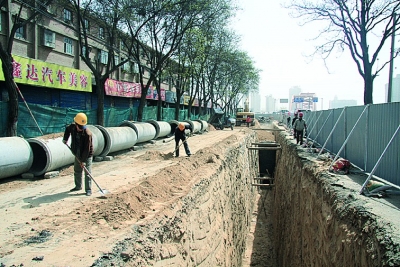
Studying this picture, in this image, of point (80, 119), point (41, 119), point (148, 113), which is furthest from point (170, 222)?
point (148, 113)

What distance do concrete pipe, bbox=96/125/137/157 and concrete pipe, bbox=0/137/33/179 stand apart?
3434mm

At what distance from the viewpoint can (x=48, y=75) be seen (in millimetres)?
19156

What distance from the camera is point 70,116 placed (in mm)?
15500

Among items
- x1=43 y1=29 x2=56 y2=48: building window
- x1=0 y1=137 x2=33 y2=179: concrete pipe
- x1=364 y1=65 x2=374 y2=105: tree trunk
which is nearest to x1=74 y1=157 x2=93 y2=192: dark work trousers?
x1=0 y1=137 x2=33 y2=179: concrete pipe

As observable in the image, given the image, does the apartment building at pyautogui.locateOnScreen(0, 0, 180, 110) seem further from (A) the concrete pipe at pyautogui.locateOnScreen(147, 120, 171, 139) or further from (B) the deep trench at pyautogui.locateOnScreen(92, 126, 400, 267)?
(B) the deep trench at pyautogui.locateOnScreen(92, 126, 400, 267)

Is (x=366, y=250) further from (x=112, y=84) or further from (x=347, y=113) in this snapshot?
(x=112, y=84)

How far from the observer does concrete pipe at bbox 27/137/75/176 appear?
834 cm

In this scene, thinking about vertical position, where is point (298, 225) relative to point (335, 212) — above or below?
below

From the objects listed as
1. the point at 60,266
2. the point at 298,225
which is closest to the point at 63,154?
the point at 60,266

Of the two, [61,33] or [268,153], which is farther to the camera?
[268,153]

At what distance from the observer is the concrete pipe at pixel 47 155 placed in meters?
8.34

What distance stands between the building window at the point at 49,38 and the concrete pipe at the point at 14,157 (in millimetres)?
14566

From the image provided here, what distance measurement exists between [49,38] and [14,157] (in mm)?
15715

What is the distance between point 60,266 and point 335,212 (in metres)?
3.92
